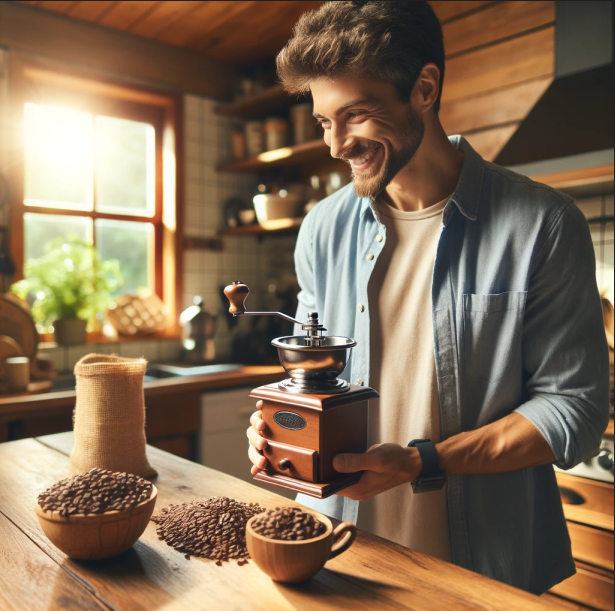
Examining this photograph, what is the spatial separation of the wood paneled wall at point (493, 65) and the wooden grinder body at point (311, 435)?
1763mm

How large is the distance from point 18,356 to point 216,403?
0.90 m

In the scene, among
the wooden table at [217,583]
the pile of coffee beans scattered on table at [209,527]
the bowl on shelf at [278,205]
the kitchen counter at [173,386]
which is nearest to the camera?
the wooden table at [217,583]

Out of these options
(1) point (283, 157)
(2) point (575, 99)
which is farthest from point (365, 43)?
(1) point (283, 157)

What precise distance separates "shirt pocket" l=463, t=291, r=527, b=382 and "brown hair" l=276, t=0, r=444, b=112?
462mm

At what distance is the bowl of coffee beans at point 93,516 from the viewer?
90 centimetres

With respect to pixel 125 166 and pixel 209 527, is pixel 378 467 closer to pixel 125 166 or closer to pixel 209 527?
pixel 209 527

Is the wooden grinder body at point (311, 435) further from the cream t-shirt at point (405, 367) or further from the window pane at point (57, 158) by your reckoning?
the window pane at point (57, 158)

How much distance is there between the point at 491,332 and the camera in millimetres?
1252

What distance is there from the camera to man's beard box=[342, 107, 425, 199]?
4.11 ft

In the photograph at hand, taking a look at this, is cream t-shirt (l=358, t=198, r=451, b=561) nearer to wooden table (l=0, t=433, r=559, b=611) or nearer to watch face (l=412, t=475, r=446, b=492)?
watch face (l=412, t=475, r=446, b=492)

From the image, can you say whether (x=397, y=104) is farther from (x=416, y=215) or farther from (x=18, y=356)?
(x=18, y=356)

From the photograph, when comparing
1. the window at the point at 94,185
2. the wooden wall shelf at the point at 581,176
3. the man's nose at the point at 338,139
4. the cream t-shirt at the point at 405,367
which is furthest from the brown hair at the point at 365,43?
the window at the point at 94,185

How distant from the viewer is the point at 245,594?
0.85 meters

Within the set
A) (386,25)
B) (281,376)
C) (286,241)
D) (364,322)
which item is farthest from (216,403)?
(386,25)
